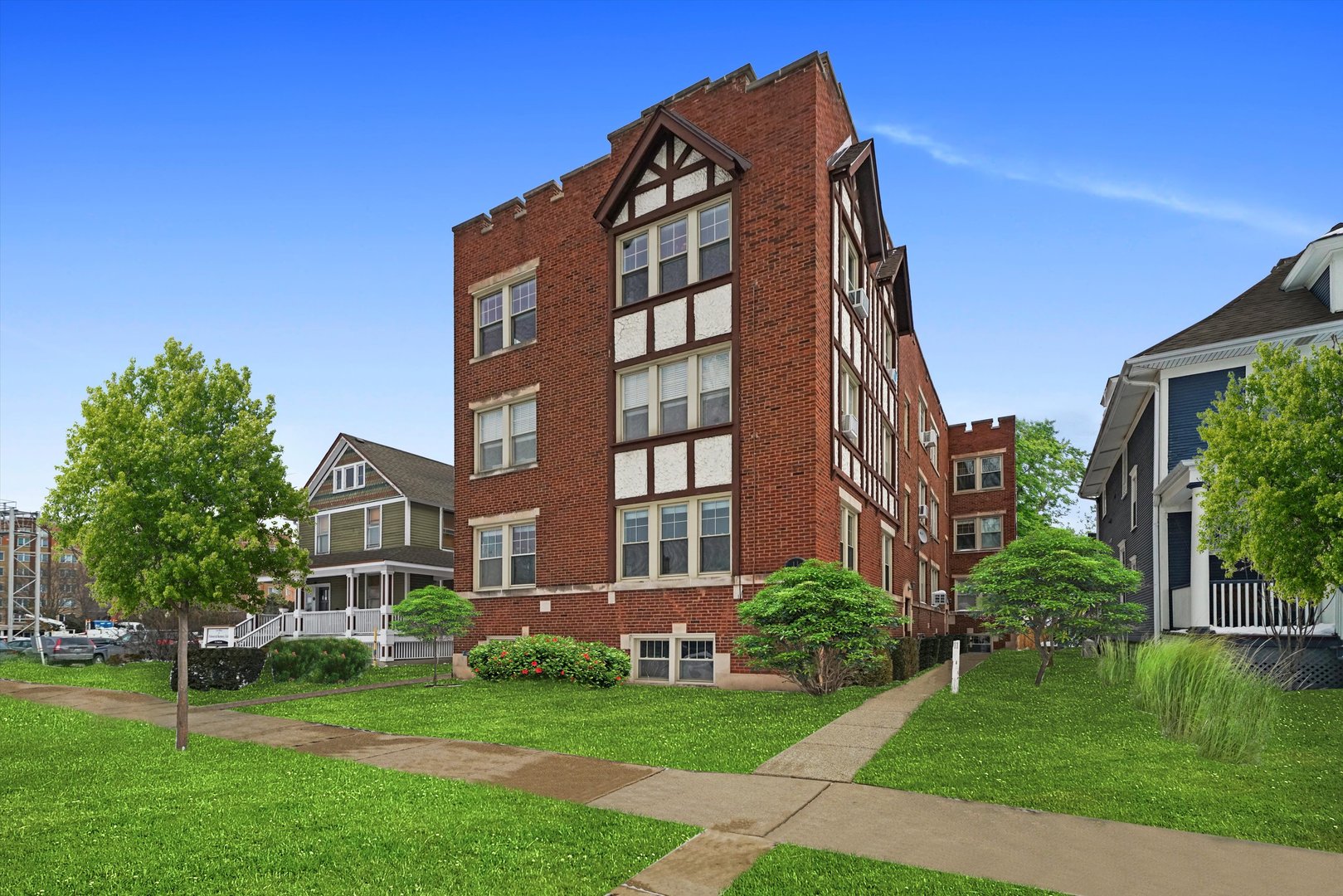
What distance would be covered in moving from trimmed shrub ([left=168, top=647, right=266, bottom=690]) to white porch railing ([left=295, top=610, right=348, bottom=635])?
1149 centimetres

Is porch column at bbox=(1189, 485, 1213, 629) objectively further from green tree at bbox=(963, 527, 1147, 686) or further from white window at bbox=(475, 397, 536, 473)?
white window at bbox=(475, 397, 536, 473)

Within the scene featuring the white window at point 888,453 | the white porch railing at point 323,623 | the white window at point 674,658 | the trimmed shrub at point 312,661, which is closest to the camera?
the white window at point 674,658

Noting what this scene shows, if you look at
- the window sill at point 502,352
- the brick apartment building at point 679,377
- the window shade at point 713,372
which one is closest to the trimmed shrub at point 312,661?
the brick apartment building at point 679,377

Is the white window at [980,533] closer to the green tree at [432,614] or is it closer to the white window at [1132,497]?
the white window at [1132,497]

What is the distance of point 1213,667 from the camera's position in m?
10.8

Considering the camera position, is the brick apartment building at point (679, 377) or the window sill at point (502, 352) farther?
the window sill at point (502, 352)

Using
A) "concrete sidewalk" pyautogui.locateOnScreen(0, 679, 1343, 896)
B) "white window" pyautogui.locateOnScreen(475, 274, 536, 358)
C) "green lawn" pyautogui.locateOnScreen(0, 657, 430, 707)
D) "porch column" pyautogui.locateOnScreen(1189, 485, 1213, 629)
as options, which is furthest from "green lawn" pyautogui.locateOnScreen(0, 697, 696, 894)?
"porch column" pyautogui.locateOnScreen(1189, 485, 1213, 629)

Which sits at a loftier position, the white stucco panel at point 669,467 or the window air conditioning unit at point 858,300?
the window air conditioning unit at point 858,300

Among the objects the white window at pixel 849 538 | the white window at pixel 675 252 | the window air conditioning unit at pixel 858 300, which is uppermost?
the white window at pixel 675 252

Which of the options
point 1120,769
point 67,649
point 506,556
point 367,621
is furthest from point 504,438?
point 67,649

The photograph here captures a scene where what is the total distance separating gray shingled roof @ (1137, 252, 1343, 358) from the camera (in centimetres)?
1956

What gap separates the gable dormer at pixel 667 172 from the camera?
18609mm

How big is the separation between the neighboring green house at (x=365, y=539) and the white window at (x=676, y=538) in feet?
46.8

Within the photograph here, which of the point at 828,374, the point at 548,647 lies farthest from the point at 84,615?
the point at 828,374
